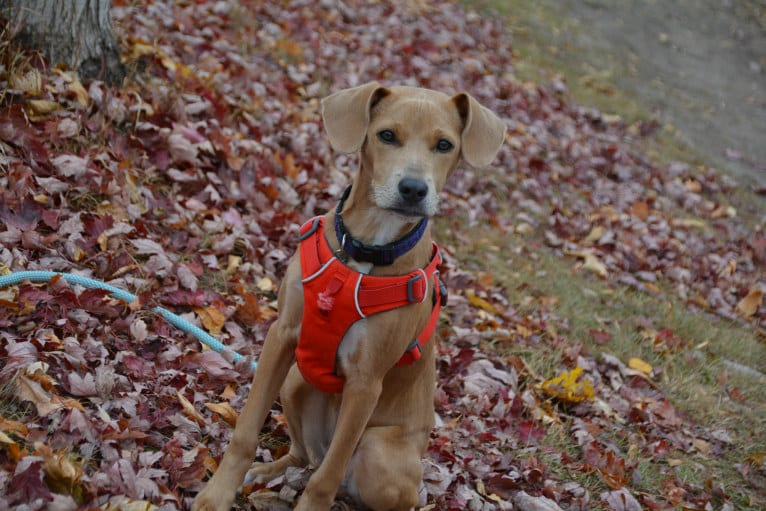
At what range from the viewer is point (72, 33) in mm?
5309

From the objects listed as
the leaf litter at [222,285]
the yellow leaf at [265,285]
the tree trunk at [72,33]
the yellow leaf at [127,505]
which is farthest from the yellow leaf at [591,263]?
the yellow leaf at [127,505]

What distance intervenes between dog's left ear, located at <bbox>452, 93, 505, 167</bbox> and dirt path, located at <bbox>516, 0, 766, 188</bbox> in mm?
10247

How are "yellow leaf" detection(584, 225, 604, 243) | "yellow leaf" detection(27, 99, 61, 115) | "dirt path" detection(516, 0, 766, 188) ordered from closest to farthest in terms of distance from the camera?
"yellow leaf" detection(27, 99, 61, 115), "yellow leaf" detection(584, 225, 604, 243), "dirt path" detection(516, 0, 766, 188)

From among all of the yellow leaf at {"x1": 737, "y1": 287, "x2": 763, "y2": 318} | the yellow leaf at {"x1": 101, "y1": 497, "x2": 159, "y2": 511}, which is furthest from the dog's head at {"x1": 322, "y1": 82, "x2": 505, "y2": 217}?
the yellow leaf at {"x1": 737, "y1": 287, "x2": 763, "y2": 318}

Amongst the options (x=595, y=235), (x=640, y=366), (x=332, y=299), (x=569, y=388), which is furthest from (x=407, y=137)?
→ (x=595, y=235)

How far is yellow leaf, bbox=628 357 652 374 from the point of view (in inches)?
245

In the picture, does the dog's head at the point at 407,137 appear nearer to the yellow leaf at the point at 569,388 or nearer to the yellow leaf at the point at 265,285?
the yellow leaf at the point at 265,285

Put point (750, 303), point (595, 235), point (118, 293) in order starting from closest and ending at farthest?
1. point (118, 293)
2. point (750, 303)
3. point (595, 235)

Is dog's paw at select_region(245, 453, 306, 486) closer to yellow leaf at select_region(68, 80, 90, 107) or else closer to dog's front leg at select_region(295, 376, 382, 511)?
dog's front leg at select_region(295, 376, 382, 511)

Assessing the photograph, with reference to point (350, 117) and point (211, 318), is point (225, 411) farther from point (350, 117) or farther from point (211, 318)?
point (350, 117)

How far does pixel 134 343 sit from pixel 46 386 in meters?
0.74

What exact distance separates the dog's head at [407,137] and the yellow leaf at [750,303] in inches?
229

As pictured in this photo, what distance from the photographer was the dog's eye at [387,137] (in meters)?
3.45

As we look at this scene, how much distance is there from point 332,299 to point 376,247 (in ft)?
1.18
